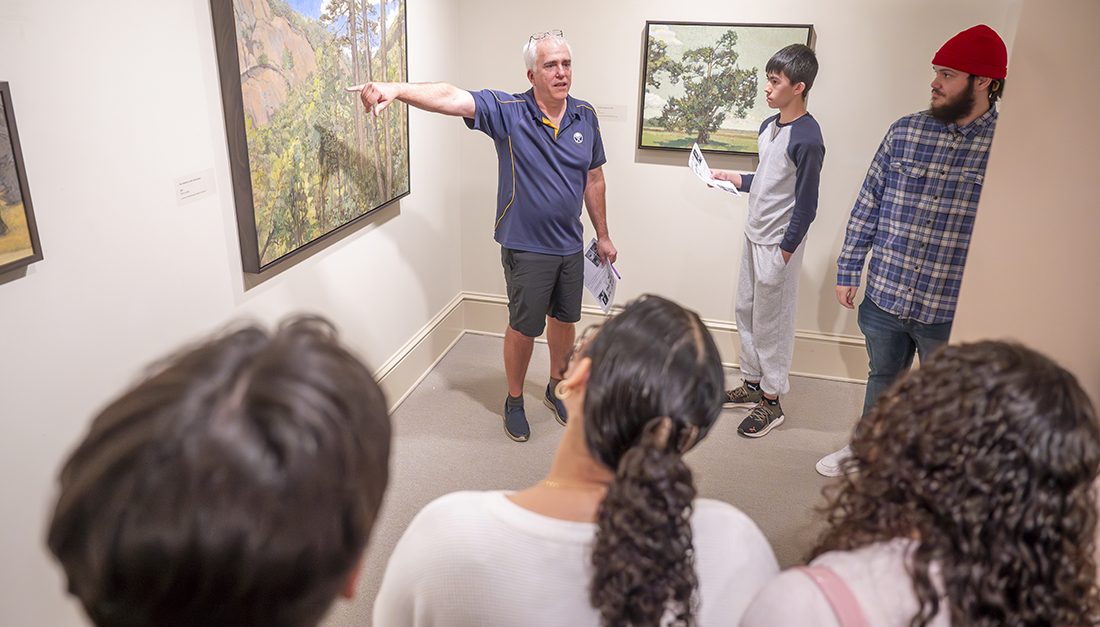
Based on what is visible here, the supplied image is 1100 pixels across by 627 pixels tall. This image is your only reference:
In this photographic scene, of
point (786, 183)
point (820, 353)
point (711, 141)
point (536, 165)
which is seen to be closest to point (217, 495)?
point (536, 165)

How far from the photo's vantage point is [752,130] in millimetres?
3443

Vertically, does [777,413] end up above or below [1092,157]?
below

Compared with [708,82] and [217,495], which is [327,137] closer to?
[708,82]

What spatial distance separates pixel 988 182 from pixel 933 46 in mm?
1520

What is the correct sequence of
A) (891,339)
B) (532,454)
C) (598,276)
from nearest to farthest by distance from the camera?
(891,339) → (532,454) → (598,276)

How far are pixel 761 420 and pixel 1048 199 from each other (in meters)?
1.67

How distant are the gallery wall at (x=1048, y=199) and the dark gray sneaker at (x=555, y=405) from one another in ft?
5.88

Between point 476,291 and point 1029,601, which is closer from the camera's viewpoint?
point 1029,601

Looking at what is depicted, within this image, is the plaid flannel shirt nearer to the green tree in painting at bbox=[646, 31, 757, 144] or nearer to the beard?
the beard

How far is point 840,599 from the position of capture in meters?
0.86

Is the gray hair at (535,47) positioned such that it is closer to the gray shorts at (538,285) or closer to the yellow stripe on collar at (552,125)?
the yellow stripe on collar at (552,125)

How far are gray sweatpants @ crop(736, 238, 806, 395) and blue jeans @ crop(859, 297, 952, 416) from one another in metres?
0.45

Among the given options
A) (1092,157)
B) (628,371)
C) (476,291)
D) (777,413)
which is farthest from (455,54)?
(628,371)

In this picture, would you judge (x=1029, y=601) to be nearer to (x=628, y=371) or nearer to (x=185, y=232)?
(x=628, y=371)
